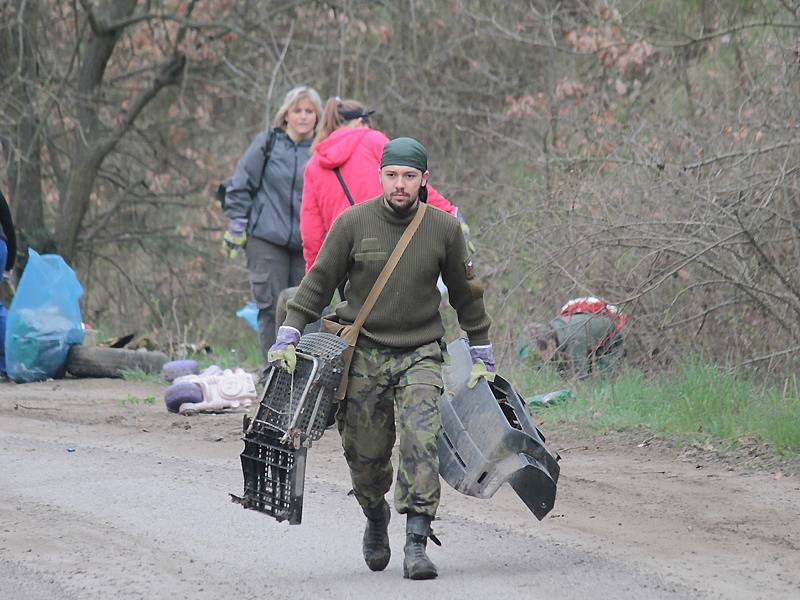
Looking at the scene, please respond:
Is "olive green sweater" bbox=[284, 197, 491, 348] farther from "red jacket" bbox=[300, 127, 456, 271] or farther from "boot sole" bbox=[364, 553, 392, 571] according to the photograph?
"red jacket" bbox=[300, 127, 456, 271]

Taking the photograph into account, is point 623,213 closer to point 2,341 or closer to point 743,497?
point 743,497

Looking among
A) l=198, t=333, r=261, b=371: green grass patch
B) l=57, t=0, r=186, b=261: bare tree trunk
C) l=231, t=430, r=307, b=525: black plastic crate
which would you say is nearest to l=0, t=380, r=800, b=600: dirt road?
l=231, t=430, r=307, b=525: black plastic crate

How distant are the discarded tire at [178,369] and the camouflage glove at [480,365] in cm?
672

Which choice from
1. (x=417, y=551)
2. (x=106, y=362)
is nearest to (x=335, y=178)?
(x=417, y=551)

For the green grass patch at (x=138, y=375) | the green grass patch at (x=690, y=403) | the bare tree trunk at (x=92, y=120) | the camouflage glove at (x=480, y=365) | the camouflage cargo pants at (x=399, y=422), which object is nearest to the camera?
the camouflage cargo pants at (x=399, y=422)

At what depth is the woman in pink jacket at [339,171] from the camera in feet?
28.0

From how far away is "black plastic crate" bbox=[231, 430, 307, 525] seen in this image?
18.3 feet

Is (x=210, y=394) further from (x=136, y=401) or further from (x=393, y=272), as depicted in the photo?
(x=393, y=272)

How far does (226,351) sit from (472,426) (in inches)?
361

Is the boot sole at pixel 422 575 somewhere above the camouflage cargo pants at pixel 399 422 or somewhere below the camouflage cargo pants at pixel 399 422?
below

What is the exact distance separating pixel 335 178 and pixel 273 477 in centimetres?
321

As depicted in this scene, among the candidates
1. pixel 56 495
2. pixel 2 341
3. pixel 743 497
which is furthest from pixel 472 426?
pixel 2 341

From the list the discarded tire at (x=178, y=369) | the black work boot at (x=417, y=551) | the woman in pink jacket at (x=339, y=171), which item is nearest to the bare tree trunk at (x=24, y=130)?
the discarded tire at (x=178, y=369)

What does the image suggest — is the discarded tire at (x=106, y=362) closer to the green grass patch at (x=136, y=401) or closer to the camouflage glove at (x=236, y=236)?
the green grass patch at (x=136, y=401)
